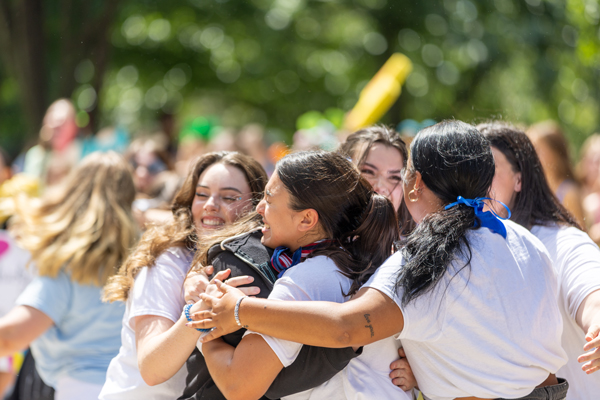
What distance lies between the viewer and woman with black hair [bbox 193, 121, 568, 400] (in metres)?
1.81

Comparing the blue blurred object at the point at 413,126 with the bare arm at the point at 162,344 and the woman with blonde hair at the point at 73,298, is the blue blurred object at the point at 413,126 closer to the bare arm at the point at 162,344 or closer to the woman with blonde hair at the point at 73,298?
the bare arm at the point at 162,344

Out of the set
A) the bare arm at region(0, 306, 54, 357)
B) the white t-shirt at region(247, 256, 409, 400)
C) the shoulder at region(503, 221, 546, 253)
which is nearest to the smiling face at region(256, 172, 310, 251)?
the white t-shirt at region(247, 256, 409, 400)

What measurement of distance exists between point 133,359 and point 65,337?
91 cm

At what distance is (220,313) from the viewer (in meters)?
1.89

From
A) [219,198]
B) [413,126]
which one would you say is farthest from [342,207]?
[413,126]

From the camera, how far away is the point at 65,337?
310 cm

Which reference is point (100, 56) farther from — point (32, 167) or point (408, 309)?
point (408, 309)

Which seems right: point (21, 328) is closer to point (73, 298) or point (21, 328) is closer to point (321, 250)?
point (73, 298)

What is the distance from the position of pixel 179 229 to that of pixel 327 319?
1042 millimetres

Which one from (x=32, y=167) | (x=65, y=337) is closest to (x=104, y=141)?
(x=32, y=167)

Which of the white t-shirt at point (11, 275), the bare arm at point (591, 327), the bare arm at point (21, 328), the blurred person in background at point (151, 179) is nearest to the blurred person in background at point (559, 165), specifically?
the bare arm at point (591, 327)

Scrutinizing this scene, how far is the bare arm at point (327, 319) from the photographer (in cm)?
179

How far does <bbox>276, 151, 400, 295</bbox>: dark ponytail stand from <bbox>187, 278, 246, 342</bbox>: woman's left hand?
34 cm

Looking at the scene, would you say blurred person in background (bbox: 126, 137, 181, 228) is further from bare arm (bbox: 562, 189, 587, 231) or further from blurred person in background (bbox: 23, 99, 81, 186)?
bare arm (bbox: 562, 189, 587, 231)
